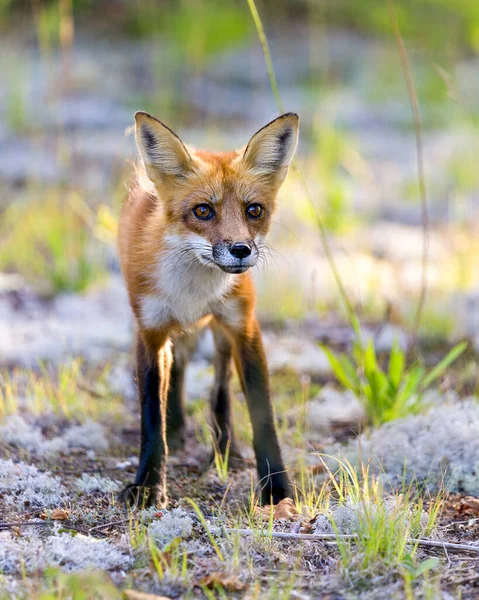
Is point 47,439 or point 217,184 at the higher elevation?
point 217,184

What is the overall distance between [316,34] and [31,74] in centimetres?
510

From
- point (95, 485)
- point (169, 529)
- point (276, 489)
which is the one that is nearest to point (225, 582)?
point (169, 529)

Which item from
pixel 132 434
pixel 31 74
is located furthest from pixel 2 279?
pixel 31 74

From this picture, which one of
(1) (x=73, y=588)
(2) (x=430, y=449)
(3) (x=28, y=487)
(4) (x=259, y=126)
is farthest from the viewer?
(4) (x=259, y=126)

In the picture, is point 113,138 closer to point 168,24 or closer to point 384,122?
point 168,24

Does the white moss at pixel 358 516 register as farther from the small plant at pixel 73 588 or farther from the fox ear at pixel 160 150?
the fox ear at pixel 160 150

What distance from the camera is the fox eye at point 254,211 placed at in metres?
3.42

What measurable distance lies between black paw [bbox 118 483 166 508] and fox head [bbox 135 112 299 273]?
41.7 inches

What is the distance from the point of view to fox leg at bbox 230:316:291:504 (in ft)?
12.0

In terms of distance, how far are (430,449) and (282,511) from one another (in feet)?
3.20

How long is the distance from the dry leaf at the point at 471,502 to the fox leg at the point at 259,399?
80cm

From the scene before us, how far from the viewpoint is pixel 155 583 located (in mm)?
2590

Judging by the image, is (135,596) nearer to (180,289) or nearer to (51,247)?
(180,289)

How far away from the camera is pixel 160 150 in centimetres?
350
